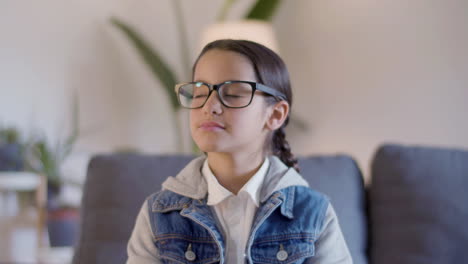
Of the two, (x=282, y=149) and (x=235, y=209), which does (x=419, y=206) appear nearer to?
(x=282, y=149)

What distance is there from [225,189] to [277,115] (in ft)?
0.62

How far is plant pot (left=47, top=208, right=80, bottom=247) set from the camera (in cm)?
234

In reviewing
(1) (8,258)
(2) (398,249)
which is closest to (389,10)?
(2) (398,249)

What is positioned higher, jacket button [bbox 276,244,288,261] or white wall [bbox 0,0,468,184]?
white wall [bbox 0,0,468,184]

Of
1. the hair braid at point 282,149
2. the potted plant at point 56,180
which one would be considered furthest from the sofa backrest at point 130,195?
the potted plant at point 56,180

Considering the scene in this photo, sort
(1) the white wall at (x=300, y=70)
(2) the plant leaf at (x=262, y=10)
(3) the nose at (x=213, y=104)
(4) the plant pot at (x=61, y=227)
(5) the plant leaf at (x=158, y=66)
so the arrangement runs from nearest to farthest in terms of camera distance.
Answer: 1. (3) the nose at (x=213, y=104)
2. (1) the white wall at (x=300, y=70)
3. (4) the plant pot at (x=61, y=227)
4. (2) the plant leaf at (x=262, y=10)
5. (5) the plant leaf at (x=158, y=66)

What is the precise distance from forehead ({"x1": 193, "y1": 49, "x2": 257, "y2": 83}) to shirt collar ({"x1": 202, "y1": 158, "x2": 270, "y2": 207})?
8.0 inches

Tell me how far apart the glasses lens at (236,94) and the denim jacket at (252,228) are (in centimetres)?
19

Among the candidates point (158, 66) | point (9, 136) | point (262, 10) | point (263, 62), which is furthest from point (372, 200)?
point (9, 136)

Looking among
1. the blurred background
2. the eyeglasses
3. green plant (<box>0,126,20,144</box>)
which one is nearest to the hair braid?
the eyeglasses

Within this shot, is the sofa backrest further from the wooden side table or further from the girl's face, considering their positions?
the wooden side table

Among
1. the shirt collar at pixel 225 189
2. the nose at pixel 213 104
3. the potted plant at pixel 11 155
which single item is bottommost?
the potted plant at pixel 11 155

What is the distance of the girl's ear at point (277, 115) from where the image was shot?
1.06 metres

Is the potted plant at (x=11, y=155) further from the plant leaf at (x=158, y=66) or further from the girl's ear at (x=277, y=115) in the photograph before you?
the girl's ear at (x=277, y=115)
